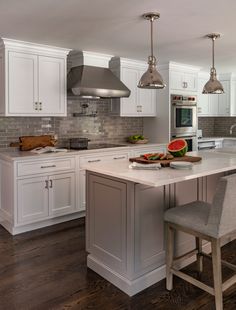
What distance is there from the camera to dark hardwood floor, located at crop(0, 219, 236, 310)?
2.29 meters

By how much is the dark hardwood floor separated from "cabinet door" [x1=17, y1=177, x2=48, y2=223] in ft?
1.42

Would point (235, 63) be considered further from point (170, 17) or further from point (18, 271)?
point (18, 271)

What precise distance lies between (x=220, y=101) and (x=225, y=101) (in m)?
0.12

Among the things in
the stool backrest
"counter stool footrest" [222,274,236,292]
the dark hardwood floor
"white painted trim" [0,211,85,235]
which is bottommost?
the dark hardwood floor

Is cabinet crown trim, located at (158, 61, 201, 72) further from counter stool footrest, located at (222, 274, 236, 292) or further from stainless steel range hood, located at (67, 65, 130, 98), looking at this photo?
counter stool footrest, located at (222, 274, 236, 292)

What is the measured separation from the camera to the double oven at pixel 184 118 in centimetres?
544

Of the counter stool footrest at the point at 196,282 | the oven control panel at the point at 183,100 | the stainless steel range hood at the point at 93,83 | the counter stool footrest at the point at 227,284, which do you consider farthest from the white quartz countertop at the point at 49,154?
the counter stool footrest at the point at 227,284

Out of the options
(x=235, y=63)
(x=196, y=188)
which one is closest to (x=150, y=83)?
(x=196, y=188)

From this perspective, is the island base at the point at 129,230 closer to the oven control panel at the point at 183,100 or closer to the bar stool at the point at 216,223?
the bar stool at the point at 216,223

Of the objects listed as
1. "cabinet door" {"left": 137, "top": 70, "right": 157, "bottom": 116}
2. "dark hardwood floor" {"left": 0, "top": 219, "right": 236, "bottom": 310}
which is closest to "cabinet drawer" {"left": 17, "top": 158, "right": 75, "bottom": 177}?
"dark hardwood floor" {"left": 0, "top": 219, "right": 236, "bottom": 310}

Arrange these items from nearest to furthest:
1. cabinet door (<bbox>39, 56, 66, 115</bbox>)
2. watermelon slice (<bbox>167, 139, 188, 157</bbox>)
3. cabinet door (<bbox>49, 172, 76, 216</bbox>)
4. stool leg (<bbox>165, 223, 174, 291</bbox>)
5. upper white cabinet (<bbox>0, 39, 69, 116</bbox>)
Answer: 1. stool leg (<bbox>165, 223, 174, 291</bbox>)
2. watermelon slice (<bbox>167, 139, 188, 157</bbox>)
3. upper white cabinet (<bbox>0, 39, 69, 116</bbox>)
4. cabinet door (<bbox>49, 172, 76, 216</bbox>)
5. cabinet door (<bbox>39, 56, 66, 115</bbox>)

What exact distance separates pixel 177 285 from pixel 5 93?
2.91m

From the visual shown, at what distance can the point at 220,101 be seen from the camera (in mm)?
6836

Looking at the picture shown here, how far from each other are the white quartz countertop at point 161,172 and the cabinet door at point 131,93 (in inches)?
93.1
